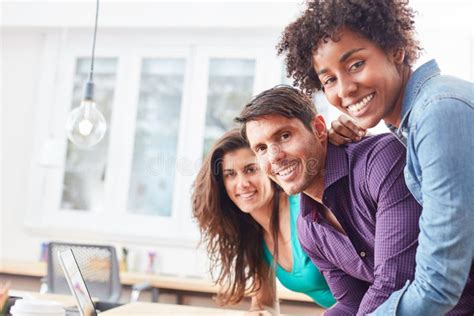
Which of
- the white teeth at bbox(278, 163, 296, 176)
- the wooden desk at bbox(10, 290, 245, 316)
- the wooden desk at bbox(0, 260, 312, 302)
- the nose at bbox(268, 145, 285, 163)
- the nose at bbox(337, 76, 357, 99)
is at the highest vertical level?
the nose at bbox(337, 76, 357, 99)

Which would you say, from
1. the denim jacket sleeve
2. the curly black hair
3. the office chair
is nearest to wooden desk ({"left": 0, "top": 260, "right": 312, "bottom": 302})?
the office chair

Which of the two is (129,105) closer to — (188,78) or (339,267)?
(188,78)

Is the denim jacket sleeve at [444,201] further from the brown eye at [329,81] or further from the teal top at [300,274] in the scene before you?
the teal top at [300,274]

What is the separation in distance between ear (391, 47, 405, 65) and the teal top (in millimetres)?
985

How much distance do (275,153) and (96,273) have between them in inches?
92.1

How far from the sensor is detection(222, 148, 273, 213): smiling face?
2.05 m

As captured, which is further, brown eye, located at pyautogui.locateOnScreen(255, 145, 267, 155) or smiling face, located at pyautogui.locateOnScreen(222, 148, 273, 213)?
smiling face, located at pyautogui.locateOnScreen(222, 148, 273, 213)

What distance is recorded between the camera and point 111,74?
15.3 feet

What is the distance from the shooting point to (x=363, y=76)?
1.10 m

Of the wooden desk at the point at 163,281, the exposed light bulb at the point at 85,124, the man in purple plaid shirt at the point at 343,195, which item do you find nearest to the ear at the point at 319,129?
the man in purple plaid shirt at the point at 343,195

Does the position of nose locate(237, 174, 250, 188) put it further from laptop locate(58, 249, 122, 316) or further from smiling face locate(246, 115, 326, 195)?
laptop locate(58, 249, 122, 316)

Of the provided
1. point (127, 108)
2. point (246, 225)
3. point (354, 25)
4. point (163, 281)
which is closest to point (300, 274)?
point (246, 225)

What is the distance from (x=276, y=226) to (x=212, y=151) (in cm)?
40

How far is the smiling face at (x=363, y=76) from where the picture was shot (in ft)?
3.66
